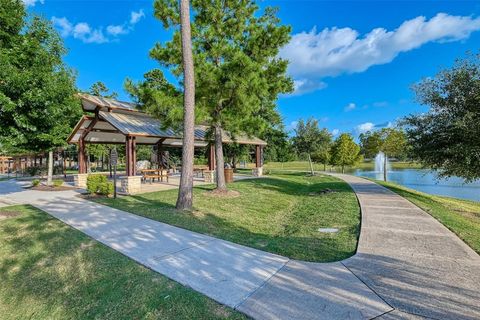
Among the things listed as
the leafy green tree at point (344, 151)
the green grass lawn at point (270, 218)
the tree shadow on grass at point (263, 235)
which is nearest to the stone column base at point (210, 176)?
the green grass lawn at point (270, 218)

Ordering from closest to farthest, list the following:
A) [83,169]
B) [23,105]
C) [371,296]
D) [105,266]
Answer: [371,296] → [105,266] → [23,105] → [83,169]

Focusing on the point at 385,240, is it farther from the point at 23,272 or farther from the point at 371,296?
the point at 23,272

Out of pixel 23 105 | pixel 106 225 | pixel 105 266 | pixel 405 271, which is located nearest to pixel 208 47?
pixel 23 105

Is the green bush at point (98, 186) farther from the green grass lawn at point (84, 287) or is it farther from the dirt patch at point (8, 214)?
the green grass lawn at point (84, 287)

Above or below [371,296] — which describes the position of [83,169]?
above

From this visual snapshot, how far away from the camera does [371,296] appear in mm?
3021

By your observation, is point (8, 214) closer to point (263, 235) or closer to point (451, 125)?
point (263, 235)

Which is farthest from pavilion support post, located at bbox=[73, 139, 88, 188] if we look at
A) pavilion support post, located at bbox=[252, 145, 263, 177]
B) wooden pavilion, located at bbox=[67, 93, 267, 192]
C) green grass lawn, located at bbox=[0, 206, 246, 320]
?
pavilion support post, located at bbox=[252, 145, 263, 177]

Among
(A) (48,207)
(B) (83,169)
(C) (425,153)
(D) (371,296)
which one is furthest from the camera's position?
(B) (83,169)

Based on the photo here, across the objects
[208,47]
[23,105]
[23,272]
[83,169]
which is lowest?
[23,272]

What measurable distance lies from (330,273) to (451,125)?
8690mm

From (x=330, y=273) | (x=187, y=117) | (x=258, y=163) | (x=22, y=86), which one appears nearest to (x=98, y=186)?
(x=22, y=86)

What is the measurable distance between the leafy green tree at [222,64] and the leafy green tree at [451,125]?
18.0 feet

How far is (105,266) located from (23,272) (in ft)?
4.49
